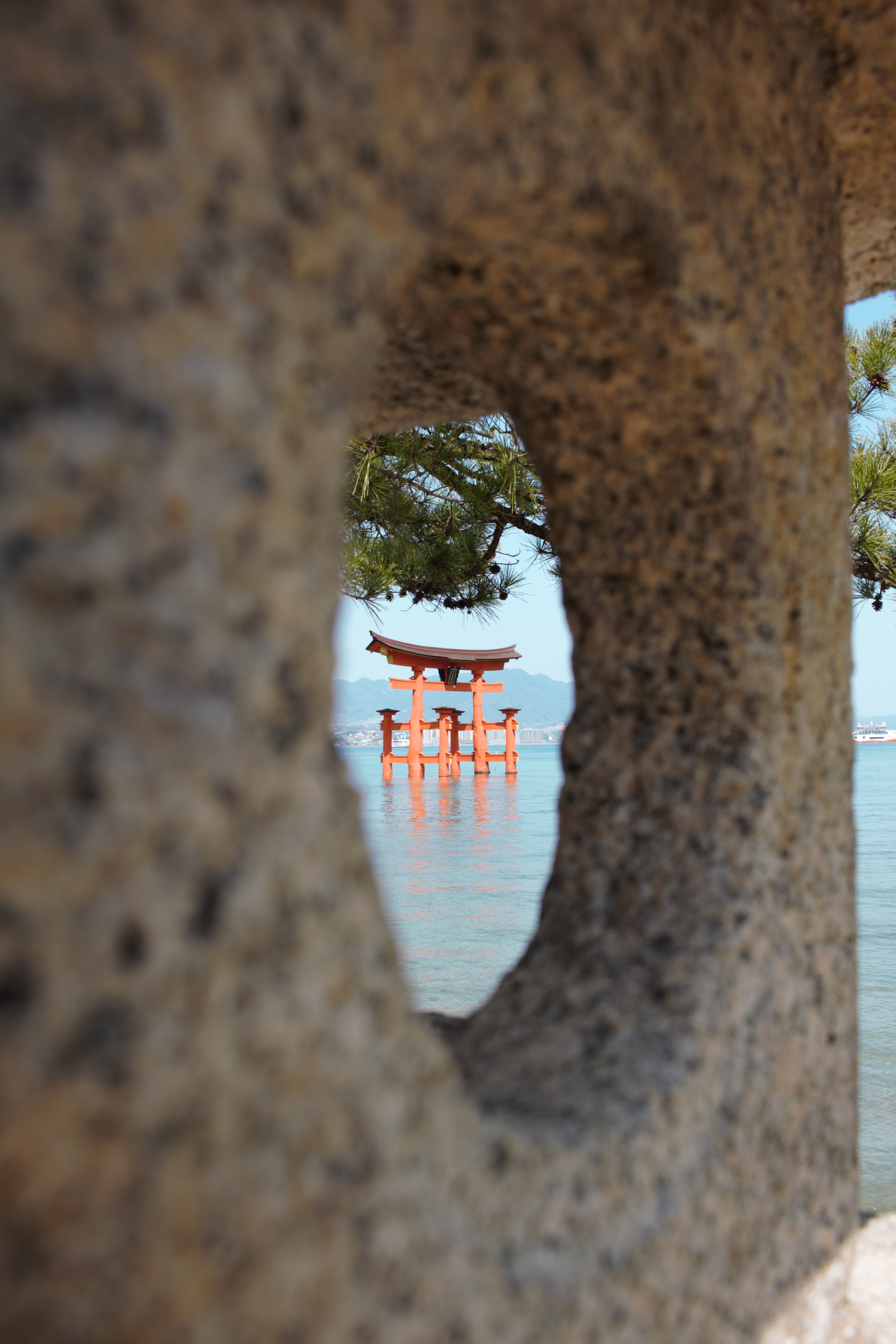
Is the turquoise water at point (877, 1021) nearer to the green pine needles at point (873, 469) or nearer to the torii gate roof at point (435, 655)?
the green pine needles at point (873, 469)

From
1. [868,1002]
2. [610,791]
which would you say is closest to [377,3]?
[610,791]

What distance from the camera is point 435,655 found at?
11172 millimetres

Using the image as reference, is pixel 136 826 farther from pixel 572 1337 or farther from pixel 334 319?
pixel 572 1337

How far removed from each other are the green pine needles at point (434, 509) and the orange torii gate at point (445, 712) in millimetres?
7003

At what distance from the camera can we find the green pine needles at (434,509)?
3.34 meters

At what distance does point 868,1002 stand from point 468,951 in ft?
4.15

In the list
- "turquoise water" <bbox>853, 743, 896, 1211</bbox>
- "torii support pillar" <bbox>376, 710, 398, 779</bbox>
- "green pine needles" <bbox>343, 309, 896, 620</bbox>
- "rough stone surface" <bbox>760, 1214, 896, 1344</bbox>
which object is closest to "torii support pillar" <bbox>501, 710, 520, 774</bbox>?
"torii support pillar" <bbox>376, 710, 398, 779</bbox>

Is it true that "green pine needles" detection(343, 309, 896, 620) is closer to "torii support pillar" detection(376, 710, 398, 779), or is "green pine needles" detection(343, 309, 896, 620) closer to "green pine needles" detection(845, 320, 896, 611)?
"green pine needles" detection(845, 320, 896, 611)

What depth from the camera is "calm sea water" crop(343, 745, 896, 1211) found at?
2088 mm

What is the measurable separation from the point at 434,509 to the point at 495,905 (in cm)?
168

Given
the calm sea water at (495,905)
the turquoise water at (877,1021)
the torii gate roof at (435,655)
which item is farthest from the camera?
the torii gate roof at (435,655)

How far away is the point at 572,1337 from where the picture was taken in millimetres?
469

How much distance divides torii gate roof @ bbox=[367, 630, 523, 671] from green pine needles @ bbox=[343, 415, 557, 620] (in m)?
6.84

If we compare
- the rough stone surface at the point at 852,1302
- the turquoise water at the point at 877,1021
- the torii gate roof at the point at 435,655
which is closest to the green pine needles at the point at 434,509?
the turquoise water at the point at 877,1021
